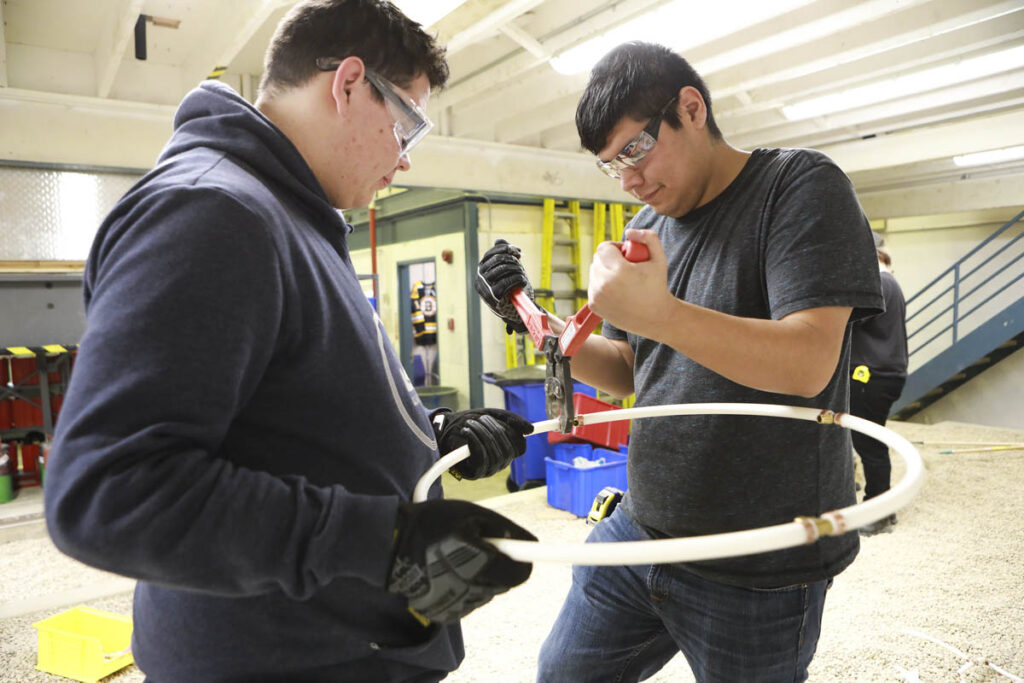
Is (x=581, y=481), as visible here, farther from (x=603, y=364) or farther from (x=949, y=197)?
(x=949, y=197)

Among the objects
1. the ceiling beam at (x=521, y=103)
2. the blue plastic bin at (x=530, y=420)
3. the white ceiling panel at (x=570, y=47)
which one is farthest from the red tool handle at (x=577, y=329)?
the blue plastic bin at (x=530, y=420)

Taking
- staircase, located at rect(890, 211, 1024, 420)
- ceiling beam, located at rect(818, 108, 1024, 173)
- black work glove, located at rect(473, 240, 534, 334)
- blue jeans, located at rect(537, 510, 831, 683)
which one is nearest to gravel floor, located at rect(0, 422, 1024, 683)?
blue jeans, located at rect(537, 510, 831, 683)

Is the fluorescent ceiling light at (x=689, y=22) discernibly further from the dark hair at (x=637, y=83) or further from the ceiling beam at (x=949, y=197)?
the ceiling beam at (x=949, y=197)

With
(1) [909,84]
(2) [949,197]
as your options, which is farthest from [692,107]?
(2) [949,197]

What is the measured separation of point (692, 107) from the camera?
137cm

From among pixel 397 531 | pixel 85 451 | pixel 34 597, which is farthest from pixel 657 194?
pixel 34 597

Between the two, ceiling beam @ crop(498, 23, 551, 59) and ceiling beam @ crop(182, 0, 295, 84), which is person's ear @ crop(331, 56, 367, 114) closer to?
ceiling beam @ crop(182, 0, 295, 84)

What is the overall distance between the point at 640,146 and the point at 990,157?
7.69m

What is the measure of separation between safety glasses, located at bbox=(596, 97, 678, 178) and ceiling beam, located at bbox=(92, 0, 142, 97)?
2.95m

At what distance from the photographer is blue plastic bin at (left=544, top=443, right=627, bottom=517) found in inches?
166

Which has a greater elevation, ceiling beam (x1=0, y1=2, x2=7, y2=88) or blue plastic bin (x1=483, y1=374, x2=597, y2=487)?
ceiling beam (x1=0, y1=2, x2=7, y2=88)

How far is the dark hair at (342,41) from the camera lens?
98 cm

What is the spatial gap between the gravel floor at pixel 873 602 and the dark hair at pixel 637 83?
7.28ft

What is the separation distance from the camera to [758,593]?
47.8 inches
